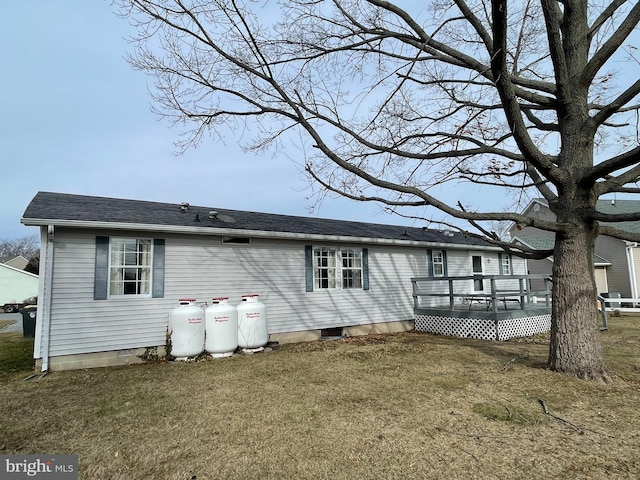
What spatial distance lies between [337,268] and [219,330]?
431 centimetres

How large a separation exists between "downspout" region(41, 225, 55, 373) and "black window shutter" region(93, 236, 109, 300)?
767 mm

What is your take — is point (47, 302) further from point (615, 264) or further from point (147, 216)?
point (615, 264)

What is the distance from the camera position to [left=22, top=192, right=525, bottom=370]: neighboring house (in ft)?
23.8

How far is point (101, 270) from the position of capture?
7.59m

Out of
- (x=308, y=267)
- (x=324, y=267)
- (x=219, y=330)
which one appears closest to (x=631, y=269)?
(x=324, y=267)

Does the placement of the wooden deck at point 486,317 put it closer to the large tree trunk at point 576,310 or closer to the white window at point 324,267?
the white window at point 324,267

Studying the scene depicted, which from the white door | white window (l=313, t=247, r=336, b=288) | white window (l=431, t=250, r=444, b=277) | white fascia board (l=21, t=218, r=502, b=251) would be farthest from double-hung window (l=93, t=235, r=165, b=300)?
the white door

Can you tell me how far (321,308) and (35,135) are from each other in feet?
36.9

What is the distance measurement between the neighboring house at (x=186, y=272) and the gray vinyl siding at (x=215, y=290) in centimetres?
2

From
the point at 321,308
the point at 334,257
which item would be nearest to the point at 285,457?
the point at 321,308

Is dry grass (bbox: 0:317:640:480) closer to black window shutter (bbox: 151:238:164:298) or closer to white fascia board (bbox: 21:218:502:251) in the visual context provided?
black window shutter (bbox: 151:238:164:298)

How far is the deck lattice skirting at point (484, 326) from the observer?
10.1m

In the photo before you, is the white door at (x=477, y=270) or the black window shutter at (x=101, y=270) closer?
the black window shutter at (x=101, y=270)

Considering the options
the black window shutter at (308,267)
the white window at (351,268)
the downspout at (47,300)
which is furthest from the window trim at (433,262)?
the downspout at (47,300)
